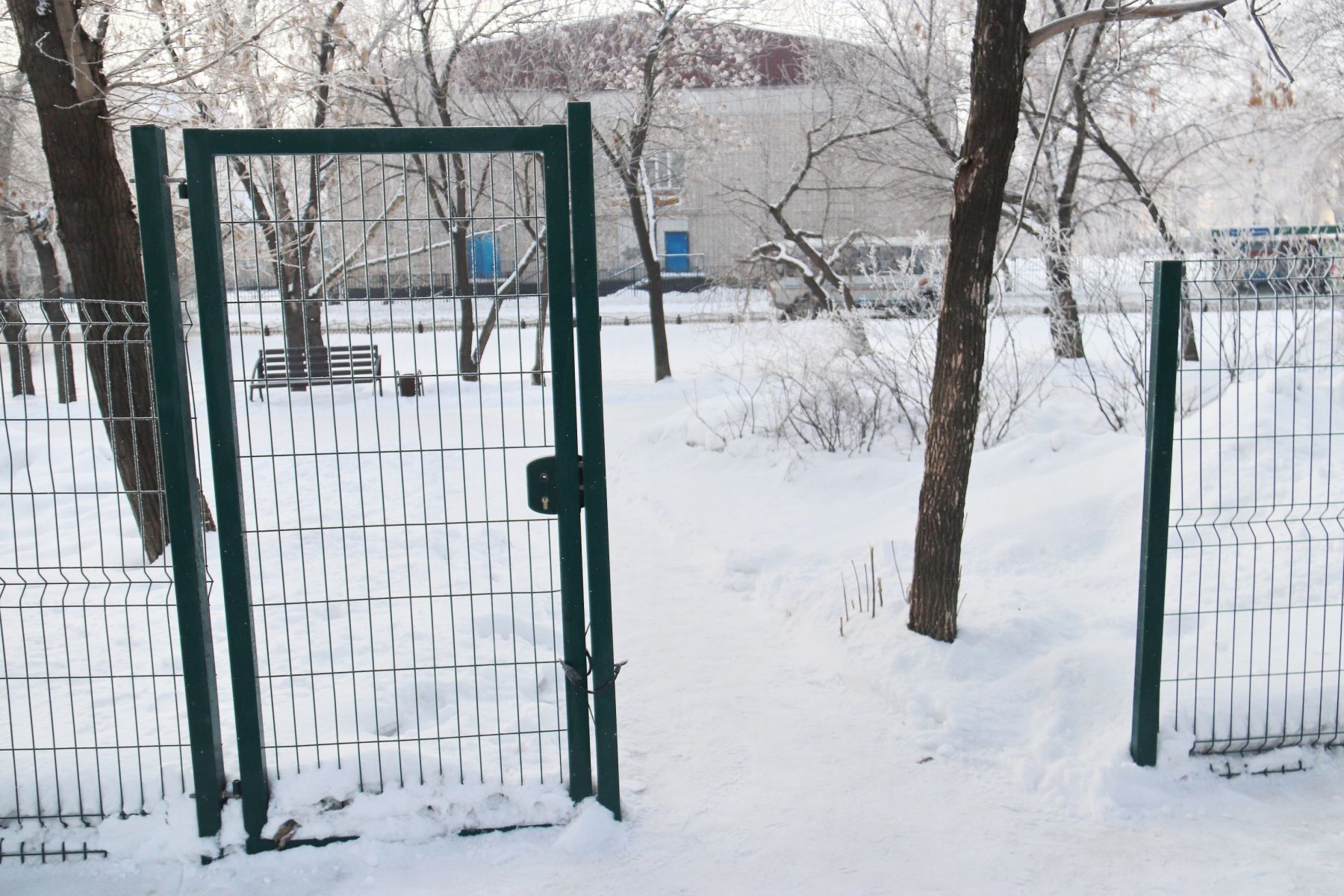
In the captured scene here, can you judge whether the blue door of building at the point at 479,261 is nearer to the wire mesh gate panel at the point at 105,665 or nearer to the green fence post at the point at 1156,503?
the wire mesh gate panel at the point at 105,665

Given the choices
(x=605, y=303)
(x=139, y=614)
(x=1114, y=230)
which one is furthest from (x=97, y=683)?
(x=605, y=303)

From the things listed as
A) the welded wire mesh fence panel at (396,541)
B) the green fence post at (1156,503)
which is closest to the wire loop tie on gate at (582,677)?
the welded wire mesh fence panel at (396,541)

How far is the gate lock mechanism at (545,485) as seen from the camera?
350cm

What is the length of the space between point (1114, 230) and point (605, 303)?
2571 cm

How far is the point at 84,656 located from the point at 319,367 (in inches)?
90.0

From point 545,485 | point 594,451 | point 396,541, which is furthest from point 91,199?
point 594,451

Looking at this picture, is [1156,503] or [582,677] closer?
[582,677]

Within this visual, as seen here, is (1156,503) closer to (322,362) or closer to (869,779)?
(869,779)

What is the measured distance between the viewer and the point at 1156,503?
3.92m

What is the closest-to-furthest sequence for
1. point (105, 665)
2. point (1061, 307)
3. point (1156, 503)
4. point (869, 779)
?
point (1156, 503), point (869, 779), point (105, 665), point (1061, 307)

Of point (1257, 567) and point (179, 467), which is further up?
point (179, 467)

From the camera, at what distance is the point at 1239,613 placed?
5.18 metres

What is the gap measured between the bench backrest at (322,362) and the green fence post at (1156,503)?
2.76m

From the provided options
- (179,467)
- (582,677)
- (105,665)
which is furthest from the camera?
(105,665)
